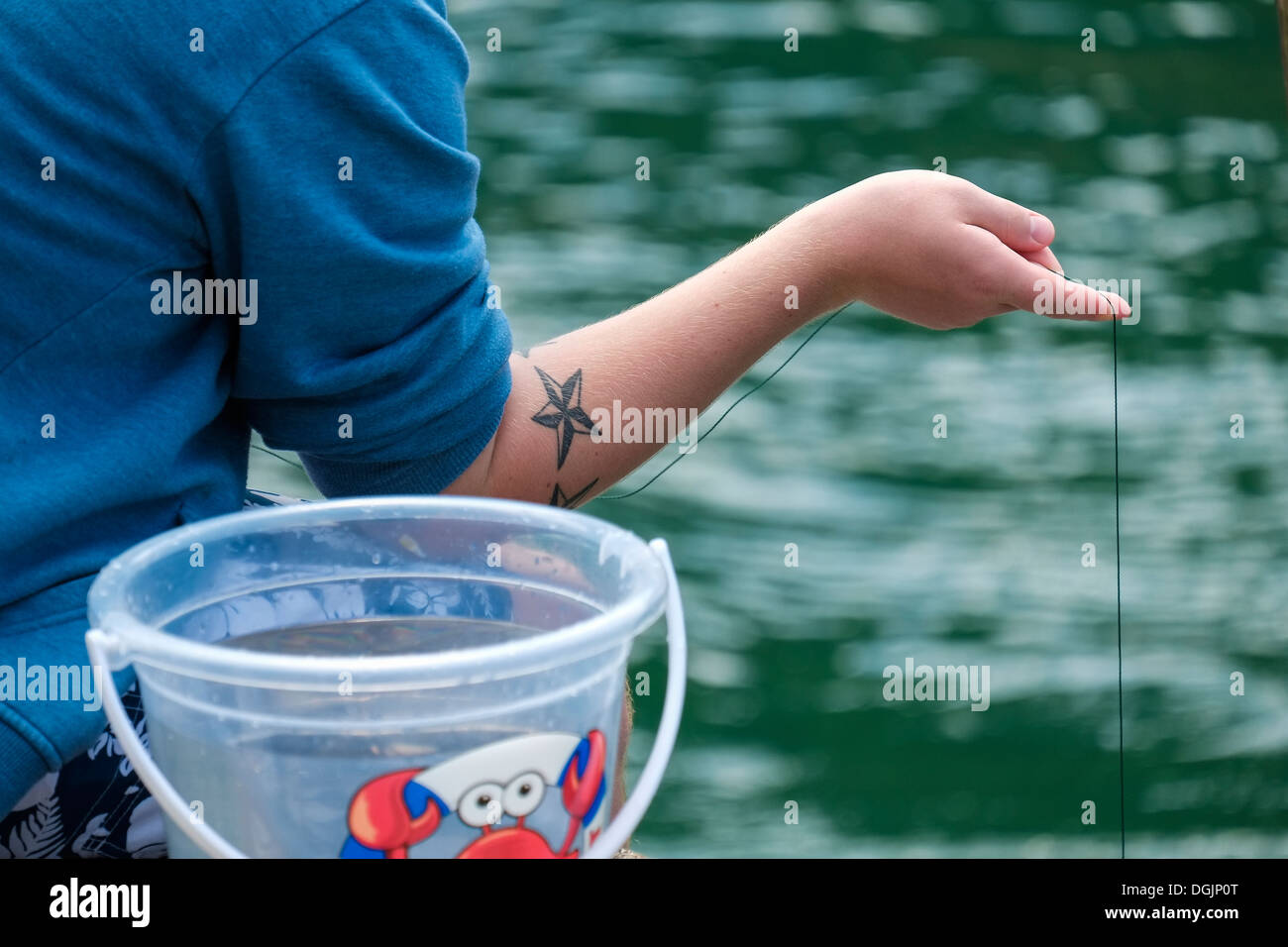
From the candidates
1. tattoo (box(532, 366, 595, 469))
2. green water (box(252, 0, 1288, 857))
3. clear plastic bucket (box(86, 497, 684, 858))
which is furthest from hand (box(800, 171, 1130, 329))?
green water (box(252, 0, 1288, 857))

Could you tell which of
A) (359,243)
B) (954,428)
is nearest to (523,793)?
(359,243)

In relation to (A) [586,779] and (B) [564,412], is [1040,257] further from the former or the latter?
(A) [586,779]

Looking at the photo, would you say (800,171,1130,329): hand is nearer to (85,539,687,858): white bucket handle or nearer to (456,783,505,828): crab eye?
(85,539,687,858): white bucket handle

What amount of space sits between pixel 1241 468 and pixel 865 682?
0.52 meters

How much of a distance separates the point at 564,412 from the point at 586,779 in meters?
0.30

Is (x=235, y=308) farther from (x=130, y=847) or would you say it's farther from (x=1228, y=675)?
(x=1228, y=675)

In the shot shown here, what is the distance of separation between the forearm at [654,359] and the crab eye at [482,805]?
0.93 feet

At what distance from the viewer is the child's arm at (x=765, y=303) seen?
706 millimetres

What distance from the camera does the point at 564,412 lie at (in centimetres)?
73

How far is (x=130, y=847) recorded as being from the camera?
1.81 ft

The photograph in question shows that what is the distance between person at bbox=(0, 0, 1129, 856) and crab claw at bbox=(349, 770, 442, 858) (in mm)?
141

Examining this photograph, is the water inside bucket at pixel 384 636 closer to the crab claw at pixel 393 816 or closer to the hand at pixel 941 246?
the crab claw at pixel 393 816

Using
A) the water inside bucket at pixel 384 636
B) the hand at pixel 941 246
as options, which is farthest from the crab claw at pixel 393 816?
the hand at pixel 941 246

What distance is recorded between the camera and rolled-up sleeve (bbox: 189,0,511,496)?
544mm
